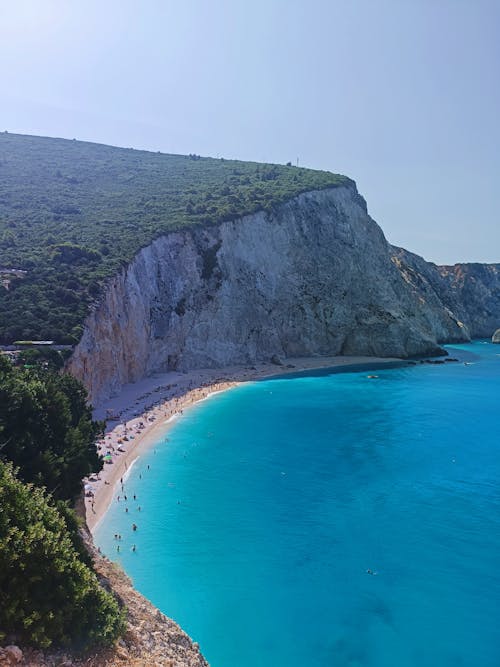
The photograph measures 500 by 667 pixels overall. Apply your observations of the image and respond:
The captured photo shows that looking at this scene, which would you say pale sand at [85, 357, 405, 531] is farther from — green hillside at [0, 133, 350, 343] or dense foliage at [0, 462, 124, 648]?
dense foliage at [0, 462, 124, 648]

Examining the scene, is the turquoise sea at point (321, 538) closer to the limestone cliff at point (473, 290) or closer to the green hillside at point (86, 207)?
the green hillside at point (86, 207)

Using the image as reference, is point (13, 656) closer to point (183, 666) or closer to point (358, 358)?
point (183, 666)

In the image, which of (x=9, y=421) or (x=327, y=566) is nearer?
(x=9, y=421)

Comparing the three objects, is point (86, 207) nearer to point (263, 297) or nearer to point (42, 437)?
point (263, 297)

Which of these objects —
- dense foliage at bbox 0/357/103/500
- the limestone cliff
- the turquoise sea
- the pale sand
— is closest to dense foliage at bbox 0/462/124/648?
dense foliage at bbox 0/357/103/500

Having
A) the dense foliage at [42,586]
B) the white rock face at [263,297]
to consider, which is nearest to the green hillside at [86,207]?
the white rock face at [263,297]

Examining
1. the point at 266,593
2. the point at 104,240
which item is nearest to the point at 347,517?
the point at 266,593
